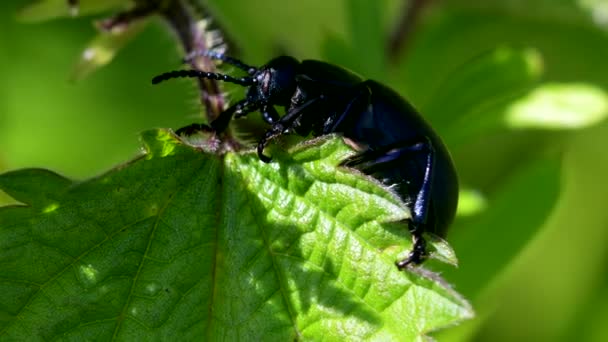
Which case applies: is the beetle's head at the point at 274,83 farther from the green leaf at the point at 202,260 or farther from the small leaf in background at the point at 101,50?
the small leaf in background at the point at 101,50

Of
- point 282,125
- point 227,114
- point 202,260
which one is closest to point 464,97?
point 282,125

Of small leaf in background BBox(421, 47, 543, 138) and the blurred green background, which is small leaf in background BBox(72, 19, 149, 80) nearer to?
the blurred green background

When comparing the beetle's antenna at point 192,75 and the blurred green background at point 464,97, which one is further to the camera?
the blurred green background at point 464,97

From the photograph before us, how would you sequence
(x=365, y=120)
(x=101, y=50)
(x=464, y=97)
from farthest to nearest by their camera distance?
(x=464, y=97)
(x=101, y=50)
(x=365, y=120)

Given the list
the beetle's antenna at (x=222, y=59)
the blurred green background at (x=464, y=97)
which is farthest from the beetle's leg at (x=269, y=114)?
the blurred green background at (x=464, y=97)

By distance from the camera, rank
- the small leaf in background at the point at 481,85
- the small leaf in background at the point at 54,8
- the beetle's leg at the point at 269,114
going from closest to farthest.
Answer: the beetle's leg at the point at 269,114, the small leaf in background at the point at 54,8, the small leaf in background at the point at 481,85

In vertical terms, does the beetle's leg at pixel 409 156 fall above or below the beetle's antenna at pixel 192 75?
below

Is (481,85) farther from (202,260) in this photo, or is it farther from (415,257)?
(202,260)
